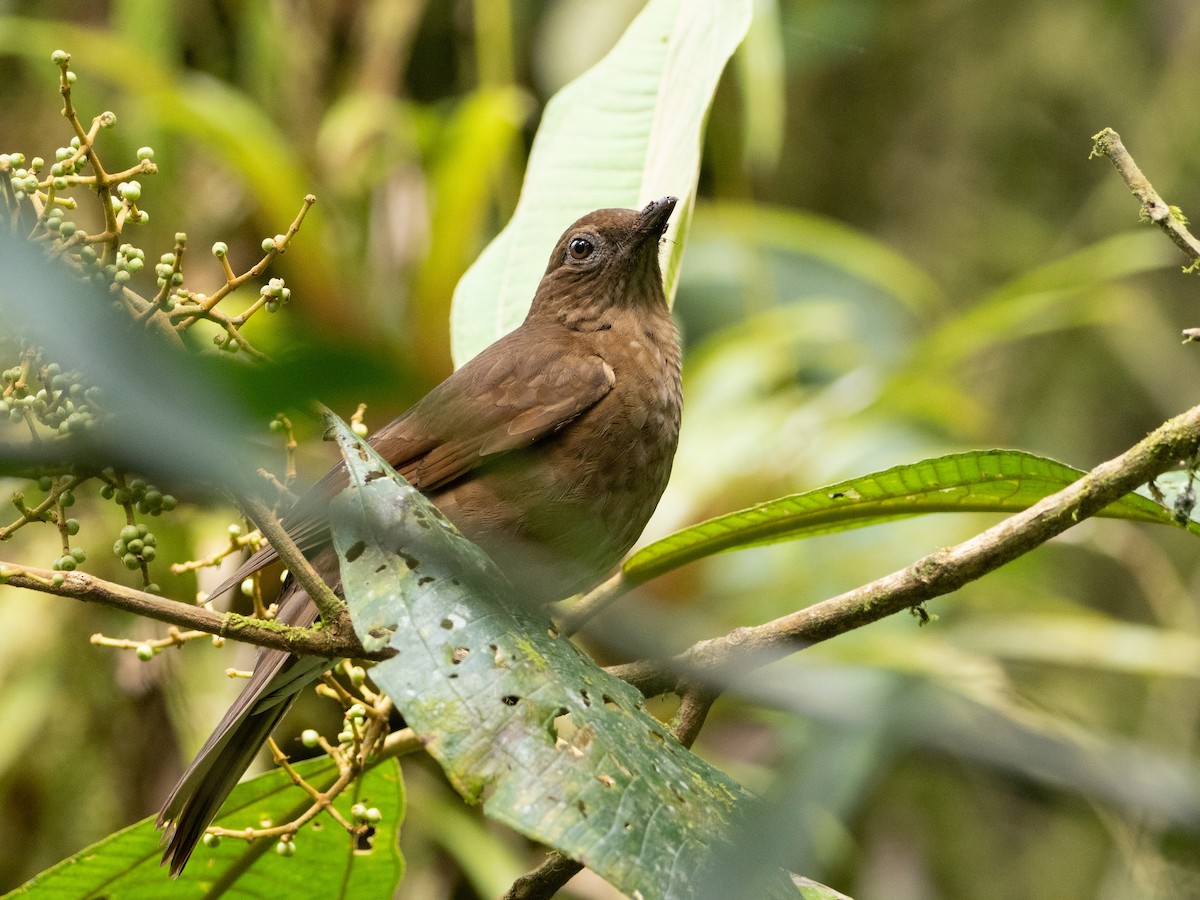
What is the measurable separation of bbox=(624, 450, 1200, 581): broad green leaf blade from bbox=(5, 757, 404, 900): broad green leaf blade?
23.0 inches

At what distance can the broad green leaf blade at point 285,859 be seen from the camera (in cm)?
201

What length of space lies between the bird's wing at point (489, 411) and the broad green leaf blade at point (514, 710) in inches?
38.8

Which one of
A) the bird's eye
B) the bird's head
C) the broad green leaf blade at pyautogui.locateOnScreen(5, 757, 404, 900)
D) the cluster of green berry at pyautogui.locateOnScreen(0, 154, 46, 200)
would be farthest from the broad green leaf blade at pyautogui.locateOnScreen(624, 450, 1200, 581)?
the bird's eye

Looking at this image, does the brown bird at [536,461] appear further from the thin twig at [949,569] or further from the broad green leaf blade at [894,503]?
the thin twig at [949,569]

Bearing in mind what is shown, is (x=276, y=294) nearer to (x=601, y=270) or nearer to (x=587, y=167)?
(x=587, y=167)

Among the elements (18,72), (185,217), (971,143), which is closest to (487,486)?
(185,217)

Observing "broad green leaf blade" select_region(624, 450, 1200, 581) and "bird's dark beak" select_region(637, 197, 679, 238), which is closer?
"broad green leaf blade" select_region(624, 450, 1200, 581)

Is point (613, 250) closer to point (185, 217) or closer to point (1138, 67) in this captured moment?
point (185, 217)

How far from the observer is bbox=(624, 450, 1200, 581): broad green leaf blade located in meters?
1.73

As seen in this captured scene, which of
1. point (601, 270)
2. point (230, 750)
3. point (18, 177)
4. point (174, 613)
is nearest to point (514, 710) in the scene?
point (174, 613)

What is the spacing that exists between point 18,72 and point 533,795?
18.6ft

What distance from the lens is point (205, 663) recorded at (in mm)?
3951

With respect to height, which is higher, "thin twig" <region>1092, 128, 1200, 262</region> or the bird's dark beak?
the bird's dark beak

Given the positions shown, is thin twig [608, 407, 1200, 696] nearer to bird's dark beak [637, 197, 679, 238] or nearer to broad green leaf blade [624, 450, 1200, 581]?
broad green leaf blade [624, 450, 1200, 581]
